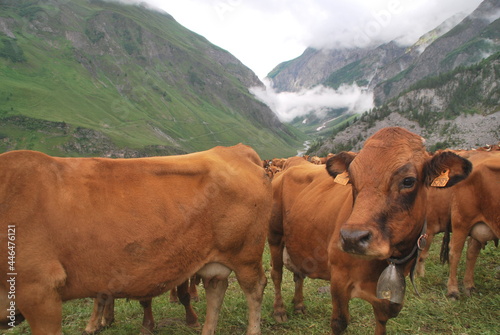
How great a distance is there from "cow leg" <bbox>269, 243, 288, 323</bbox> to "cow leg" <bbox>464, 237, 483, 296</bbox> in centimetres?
372

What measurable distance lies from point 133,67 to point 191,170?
18559cm

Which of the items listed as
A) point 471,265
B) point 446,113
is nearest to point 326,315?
point 471,265

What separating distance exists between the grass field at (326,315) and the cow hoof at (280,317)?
9 centimetres

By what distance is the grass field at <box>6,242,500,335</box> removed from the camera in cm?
576

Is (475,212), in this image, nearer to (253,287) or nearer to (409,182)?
(409,182)

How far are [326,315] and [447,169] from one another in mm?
3746

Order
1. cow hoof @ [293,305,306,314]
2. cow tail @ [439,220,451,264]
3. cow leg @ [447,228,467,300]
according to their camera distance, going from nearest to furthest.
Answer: cow hoof @ [293,305,306,314] < cow leg @ [447,228,467,300] < cow tail @ [439,220,451,264]

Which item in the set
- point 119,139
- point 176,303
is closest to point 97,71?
point 119,139

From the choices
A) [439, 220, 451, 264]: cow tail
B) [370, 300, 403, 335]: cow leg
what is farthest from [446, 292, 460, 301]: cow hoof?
[370, 300, 403, 335]: cow leg

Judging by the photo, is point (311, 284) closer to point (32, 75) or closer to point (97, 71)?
point (32, 75)

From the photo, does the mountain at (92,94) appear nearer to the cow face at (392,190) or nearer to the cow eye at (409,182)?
the cow face at (392,190)

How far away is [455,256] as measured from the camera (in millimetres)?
7309

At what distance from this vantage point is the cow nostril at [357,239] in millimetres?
3379

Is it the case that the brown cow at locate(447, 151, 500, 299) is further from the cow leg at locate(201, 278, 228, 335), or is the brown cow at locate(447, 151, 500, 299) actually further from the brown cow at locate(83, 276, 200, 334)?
the brown cow at locate(83, 276, 200, 334)
